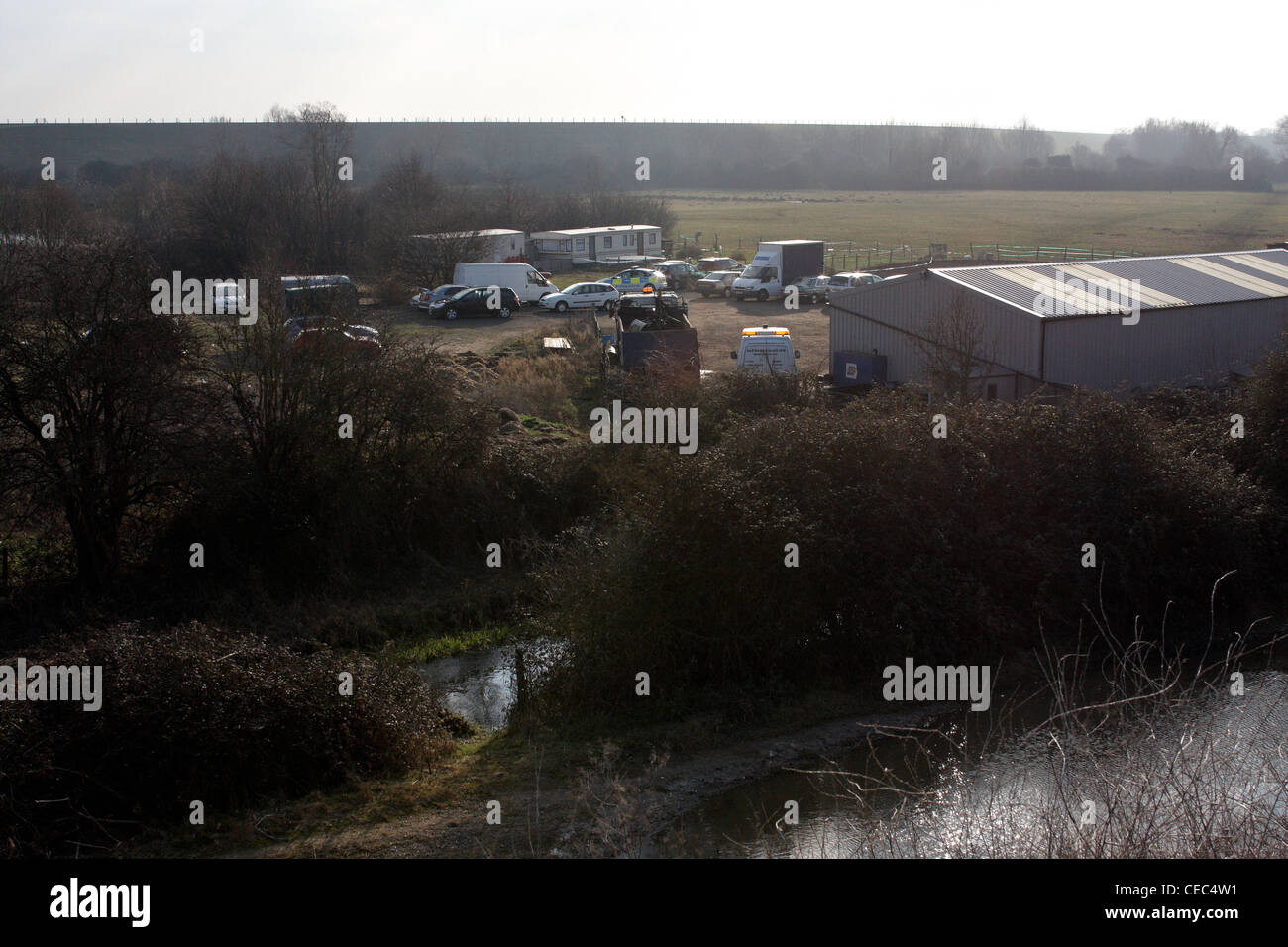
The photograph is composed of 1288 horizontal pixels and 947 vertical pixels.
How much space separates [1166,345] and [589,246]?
39059 mm

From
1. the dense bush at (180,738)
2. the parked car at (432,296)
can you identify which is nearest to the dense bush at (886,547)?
the dense bush at (180,738)

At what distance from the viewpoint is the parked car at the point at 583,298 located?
133 feet

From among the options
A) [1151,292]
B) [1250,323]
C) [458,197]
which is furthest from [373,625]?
[458,197]

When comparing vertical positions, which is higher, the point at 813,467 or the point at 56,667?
the point at 813,467

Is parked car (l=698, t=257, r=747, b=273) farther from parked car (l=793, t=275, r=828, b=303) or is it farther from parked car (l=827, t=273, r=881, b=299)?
parked car (l=827, t=273, r=881, b=299)

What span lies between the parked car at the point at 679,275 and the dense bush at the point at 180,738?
39.7 m

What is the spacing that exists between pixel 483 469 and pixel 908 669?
911 centimetres

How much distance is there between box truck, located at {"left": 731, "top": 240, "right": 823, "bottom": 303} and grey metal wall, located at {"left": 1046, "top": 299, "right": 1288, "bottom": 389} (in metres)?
21.7

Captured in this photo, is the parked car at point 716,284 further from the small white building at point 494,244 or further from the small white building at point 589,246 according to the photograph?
the small white building at point 589,246

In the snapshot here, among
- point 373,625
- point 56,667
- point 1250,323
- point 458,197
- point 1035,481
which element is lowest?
point 373,625

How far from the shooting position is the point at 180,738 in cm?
958

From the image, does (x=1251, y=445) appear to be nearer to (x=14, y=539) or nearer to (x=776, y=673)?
(x=776, y=673)

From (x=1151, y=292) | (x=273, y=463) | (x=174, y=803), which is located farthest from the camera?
(x=1151, y=292)

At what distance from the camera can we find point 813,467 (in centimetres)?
1373
